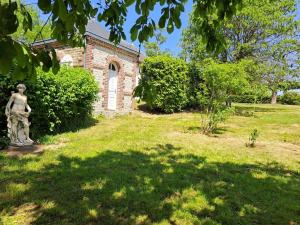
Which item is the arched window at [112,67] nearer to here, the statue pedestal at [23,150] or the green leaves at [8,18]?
the statue pedestal at [23,150]

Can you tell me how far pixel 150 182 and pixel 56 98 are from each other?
637 centimetres

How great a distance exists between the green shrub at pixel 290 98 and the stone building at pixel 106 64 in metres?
23.5

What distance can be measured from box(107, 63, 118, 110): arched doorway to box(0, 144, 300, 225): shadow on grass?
33.0ft

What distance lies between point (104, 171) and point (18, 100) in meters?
4.05

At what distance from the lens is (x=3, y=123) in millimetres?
9945

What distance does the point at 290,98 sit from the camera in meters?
36.1

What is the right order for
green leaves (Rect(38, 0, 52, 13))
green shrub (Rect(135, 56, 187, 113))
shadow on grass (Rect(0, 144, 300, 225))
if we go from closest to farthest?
green leaves (Rect(38, 0, 52, 13)), shadow on grass (Rect(0, 144, 300, 225)), green shrub (Rect(135, 56, 187, 113))

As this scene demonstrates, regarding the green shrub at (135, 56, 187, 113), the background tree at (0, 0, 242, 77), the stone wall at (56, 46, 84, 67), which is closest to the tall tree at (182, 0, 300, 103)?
the green shrub at (135, 56, 187, 113)

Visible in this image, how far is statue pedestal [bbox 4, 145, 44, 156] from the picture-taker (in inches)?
336

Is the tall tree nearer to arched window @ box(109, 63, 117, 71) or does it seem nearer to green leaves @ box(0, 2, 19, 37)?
arched window @ box(109, 63, 117, 71)

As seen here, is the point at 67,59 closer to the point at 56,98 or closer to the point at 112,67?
the point at 112,67

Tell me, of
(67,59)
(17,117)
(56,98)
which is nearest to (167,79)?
(67,59)

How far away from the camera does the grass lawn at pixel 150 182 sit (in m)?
4.86

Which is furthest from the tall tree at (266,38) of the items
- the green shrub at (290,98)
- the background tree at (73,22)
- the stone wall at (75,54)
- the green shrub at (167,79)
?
the background tree at (73,22)
